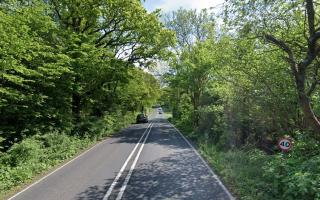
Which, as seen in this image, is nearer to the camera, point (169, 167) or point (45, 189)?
point (45, 189)

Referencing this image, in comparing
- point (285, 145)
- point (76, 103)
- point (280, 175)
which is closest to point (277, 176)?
point (280, 175)

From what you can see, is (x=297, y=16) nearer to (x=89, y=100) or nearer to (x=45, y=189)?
→ (x=45, y=189)

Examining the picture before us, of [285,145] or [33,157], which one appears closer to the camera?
[285,145]

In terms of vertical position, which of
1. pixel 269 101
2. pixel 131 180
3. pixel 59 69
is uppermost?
pixel 59 69

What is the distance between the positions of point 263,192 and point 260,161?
2.94m

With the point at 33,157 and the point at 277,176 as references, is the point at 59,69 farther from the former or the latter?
the point at 277,176

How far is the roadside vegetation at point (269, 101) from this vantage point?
8.52 m

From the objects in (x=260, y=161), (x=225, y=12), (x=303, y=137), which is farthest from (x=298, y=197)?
(x=225, y=12)

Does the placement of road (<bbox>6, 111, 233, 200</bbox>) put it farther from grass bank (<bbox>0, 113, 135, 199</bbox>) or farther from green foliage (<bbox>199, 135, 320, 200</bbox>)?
grass bank (<bbox>0, 113, 135, 199</bbox>)

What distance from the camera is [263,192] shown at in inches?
338

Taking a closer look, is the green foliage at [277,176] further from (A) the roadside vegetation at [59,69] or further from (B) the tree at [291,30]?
(A) the roadside vegetation at [59,69]

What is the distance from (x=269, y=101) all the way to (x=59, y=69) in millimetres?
10658

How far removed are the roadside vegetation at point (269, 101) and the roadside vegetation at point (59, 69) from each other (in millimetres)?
Result: 7534

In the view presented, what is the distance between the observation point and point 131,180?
36.4ft
